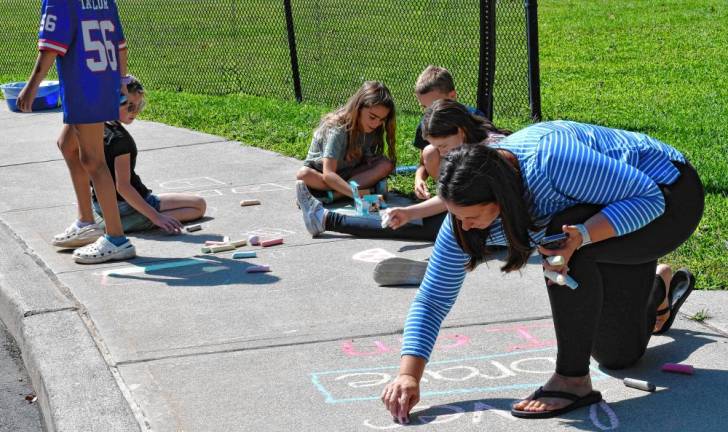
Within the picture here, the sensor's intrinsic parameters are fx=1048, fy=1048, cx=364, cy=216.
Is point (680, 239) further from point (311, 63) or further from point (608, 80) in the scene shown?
point (311, 63)

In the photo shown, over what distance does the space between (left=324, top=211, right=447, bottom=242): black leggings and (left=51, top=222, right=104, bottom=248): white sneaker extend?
1.32 meters

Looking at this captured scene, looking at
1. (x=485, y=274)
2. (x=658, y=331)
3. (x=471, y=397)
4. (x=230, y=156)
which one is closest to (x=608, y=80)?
(x=230, y=156)

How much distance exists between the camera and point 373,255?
566cm

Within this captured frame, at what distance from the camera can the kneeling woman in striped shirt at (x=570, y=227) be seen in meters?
3.30

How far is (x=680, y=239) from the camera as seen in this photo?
3668mm

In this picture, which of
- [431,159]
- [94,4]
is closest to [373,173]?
[431,159]

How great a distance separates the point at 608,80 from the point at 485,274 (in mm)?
6827

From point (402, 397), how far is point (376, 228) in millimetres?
2529

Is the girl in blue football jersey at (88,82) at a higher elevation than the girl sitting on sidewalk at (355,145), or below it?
higher

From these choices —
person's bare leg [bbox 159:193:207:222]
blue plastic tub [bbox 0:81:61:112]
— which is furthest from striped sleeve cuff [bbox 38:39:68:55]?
blue plastic tub [bbox 0:81:61:112]

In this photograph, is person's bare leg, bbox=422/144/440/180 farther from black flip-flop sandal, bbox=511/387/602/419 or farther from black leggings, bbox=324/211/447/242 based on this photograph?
black flip-flop sandal, bbox=511/387/602/419

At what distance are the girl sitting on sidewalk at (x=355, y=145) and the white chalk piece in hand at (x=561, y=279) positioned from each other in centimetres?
318

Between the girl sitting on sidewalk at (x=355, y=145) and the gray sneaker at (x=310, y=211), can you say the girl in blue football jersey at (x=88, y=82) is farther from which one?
the girl sitting on sidewalk at (x=355, y=145)

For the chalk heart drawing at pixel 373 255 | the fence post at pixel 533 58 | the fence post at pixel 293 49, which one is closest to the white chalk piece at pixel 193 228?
the chalk heart drawing at pixel 373 255
